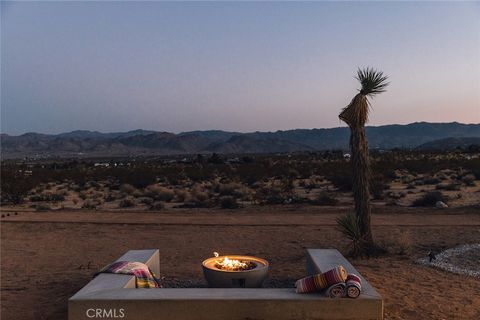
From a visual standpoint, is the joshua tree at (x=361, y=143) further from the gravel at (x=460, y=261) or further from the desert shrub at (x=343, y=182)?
the desert shrub at (x=343, y=182)

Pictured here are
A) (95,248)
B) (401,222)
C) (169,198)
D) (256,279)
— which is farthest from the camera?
(169,198)

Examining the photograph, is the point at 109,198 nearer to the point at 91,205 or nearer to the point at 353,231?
the point at 91,205

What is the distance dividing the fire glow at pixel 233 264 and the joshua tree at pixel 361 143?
4.23 meters

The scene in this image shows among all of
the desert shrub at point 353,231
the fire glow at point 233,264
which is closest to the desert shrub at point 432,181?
the desert shrub at point 353,231

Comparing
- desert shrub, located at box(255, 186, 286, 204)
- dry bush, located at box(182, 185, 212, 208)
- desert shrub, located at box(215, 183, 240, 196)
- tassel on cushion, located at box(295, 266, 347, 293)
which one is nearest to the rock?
desert shrub, located at box(255, 186, 286, 204)

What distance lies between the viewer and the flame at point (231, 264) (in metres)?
8.59

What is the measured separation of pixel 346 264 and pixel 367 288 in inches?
58.2

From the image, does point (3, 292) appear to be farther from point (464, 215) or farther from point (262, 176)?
point (262, 176)

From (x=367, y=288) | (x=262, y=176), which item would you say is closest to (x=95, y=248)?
(x=367, y=288)

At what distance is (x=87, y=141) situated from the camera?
198250 mm

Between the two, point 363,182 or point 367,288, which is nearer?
point 367,288

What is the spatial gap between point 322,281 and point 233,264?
214 cm

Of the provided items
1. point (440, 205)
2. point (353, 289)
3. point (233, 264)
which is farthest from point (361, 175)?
point (440, 205)

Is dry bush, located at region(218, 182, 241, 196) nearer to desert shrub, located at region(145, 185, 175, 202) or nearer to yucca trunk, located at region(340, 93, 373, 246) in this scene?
desert shrub, located at region(145, 185, 175, 202)
